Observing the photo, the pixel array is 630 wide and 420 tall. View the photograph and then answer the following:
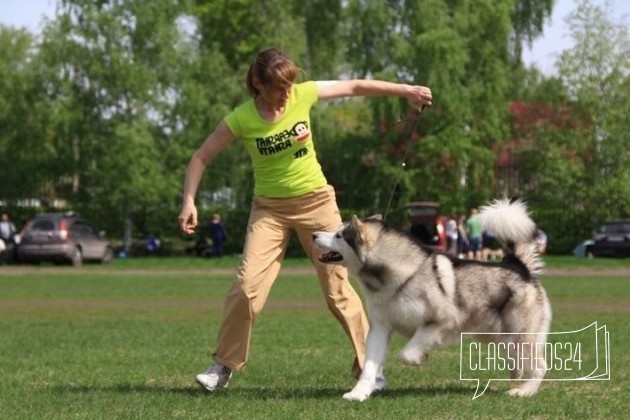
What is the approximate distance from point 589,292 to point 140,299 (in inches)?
346

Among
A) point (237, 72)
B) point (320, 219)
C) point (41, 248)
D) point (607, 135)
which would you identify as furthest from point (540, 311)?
point (237, 72)

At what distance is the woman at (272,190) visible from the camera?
30.1ft

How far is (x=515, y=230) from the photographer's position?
9.36 meters

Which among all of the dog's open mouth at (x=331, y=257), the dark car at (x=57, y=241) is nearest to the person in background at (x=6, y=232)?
the dark car at (x=57, y=241)

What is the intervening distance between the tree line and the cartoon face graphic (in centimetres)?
3613

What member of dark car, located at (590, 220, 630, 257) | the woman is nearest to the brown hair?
the woman

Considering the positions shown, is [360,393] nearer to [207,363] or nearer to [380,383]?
[380,383]

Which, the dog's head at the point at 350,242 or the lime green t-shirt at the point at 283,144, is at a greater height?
the lime green t-shirt at the point at 283,144

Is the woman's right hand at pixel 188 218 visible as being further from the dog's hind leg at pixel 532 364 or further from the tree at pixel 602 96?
the tree at pixel 602 96

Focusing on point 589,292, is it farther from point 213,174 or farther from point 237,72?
point 237,72

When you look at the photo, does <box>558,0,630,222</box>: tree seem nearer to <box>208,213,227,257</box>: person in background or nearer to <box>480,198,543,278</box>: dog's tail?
<box>208,213,227,257</box>: person in background

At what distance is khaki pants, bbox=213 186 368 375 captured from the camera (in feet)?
30.5

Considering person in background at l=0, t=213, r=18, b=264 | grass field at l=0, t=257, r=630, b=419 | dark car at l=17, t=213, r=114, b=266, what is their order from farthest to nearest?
person in background at l=0, t=213, r=18, b=264
dark car at l=17, t=213, r=114, b=266
grass field at l=0, t=257, r=630, b=419

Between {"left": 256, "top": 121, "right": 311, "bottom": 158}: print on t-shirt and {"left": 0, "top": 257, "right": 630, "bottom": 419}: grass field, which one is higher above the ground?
{"left": 256, "top": 121, "right": 311, "bottom": 158}: print on t-shirt
